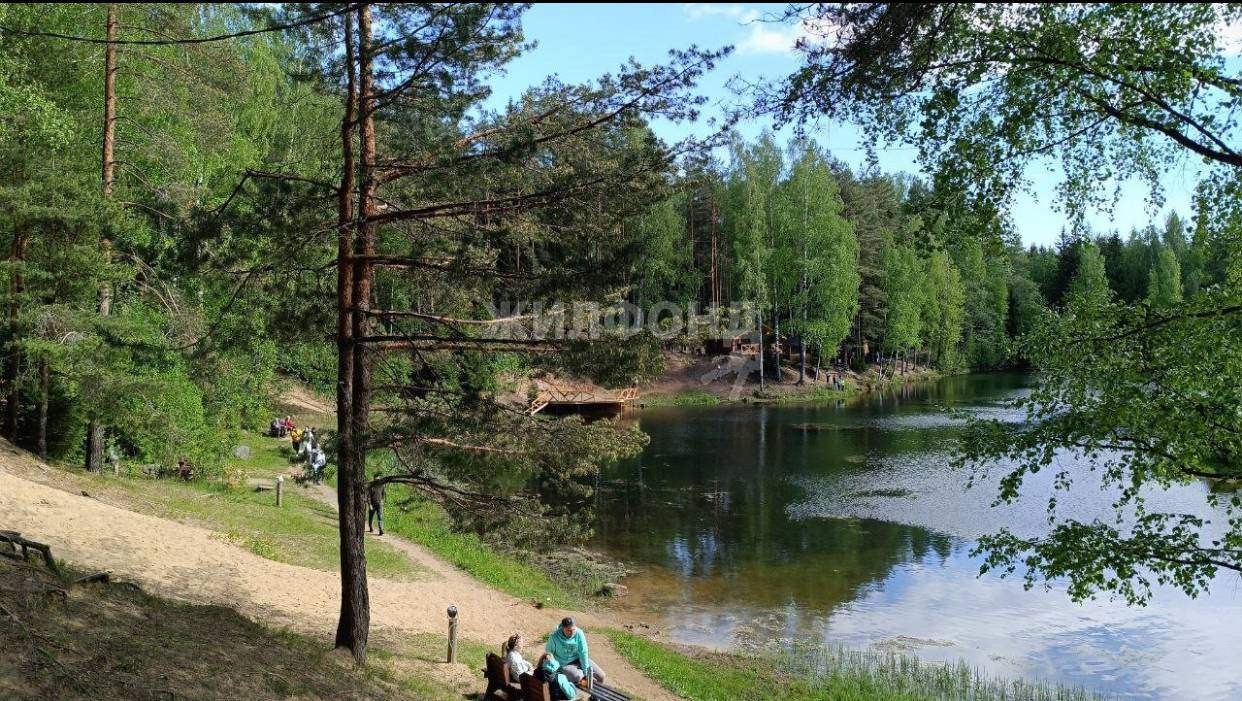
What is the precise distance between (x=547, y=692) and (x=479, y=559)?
912 cm

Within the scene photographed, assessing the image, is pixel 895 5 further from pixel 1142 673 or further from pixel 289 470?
pixel 289 470

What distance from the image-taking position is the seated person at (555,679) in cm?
911

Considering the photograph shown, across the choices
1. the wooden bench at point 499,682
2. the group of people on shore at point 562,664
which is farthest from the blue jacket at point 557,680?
the wooden bench at point 499,682

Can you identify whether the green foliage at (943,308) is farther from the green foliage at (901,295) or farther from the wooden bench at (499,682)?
the wooden bench at (499,682)

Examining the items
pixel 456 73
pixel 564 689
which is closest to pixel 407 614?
pixel 564 689

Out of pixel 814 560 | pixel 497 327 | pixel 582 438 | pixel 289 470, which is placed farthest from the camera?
pixel 289 470

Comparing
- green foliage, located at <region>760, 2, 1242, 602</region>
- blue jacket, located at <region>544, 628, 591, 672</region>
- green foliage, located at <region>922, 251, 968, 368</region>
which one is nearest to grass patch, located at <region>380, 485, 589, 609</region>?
blue jacket, located at <region>544, 628, 591, 672</region>

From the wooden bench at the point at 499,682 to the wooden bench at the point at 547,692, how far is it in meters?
0.18

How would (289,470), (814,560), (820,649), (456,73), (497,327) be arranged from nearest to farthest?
(456,73), (497,327), (820,649), (814,560), (289,470)

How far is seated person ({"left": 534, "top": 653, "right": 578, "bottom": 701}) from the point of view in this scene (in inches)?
359

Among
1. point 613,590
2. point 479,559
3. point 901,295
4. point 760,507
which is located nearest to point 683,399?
point 901,295

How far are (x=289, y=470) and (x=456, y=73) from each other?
17928 millimetres

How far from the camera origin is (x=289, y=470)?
23.3 m

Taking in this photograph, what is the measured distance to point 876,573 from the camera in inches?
691
